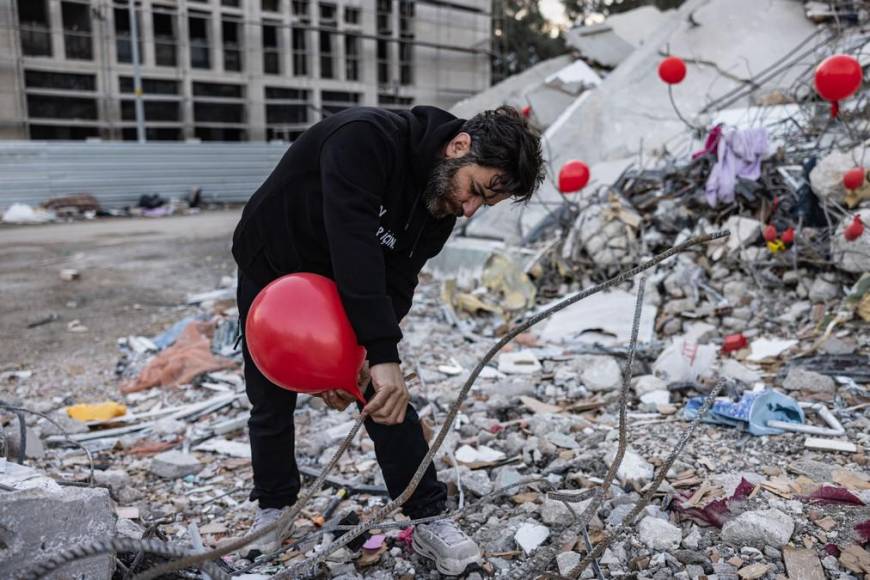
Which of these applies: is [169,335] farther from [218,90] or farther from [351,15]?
[351,15]

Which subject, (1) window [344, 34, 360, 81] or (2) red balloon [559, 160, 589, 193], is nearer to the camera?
(2) red balloon [559, 160, 589, 193]

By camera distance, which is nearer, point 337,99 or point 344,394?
point 344,394

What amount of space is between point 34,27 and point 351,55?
10.7m

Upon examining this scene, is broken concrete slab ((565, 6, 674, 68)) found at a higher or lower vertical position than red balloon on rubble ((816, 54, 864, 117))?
higher

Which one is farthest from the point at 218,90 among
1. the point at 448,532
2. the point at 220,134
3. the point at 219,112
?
the point at 448,532

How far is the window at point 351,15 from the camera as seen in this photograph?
25.7 m

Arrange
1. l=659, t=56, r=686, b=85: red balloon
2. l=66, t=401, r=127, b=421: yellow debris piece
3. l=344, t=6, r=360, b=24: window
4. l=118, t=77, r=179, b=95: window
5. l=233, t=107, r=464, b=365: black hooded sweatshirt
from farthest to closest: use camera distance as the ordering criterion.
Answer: l=344, t=6, r=360, b=24: window < l=118, t=77, r=179, b=95: window < l=659, t=56, r=686, b=85: red balloon < l=66, t=401, r=127, b=421: yellow debris piece < l=233, t=107, r=464, b=365: black hooded sweatshirt

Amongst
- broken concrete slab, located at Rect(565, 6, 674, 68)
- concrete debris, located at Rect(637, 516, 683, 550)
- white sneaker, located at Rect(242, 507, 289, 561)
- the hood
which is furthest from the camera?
broken concrete slab, located at Rect(565, 6, 674, 68)

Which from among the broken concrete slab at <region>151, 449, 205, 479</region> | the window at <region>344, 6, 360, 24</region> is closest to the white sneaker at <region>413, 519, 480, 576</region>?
the broken concrete slab at <region>151, 449, 205, 479</region>

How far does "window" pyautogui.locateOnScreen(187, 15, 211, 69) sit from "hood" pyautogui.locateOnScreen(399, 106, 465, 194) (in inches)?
925

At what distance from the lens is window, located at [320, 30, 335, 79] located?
2552 cm

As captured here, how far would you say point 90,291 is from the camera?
297 inches

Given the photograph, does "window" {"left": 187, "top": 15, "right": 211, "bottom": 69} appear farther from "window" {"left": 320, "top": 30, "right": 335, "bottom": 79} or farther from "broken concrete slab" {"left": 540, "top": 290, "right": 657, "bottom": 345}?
"broken concrete slab" {"left": 540, "top": 290, "right": 657, "bottom": 345}

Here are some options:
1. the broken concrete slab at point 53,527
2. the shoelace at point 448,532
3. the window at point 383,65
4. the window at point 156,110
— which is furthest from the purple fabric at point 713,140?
the window at point 383,65
